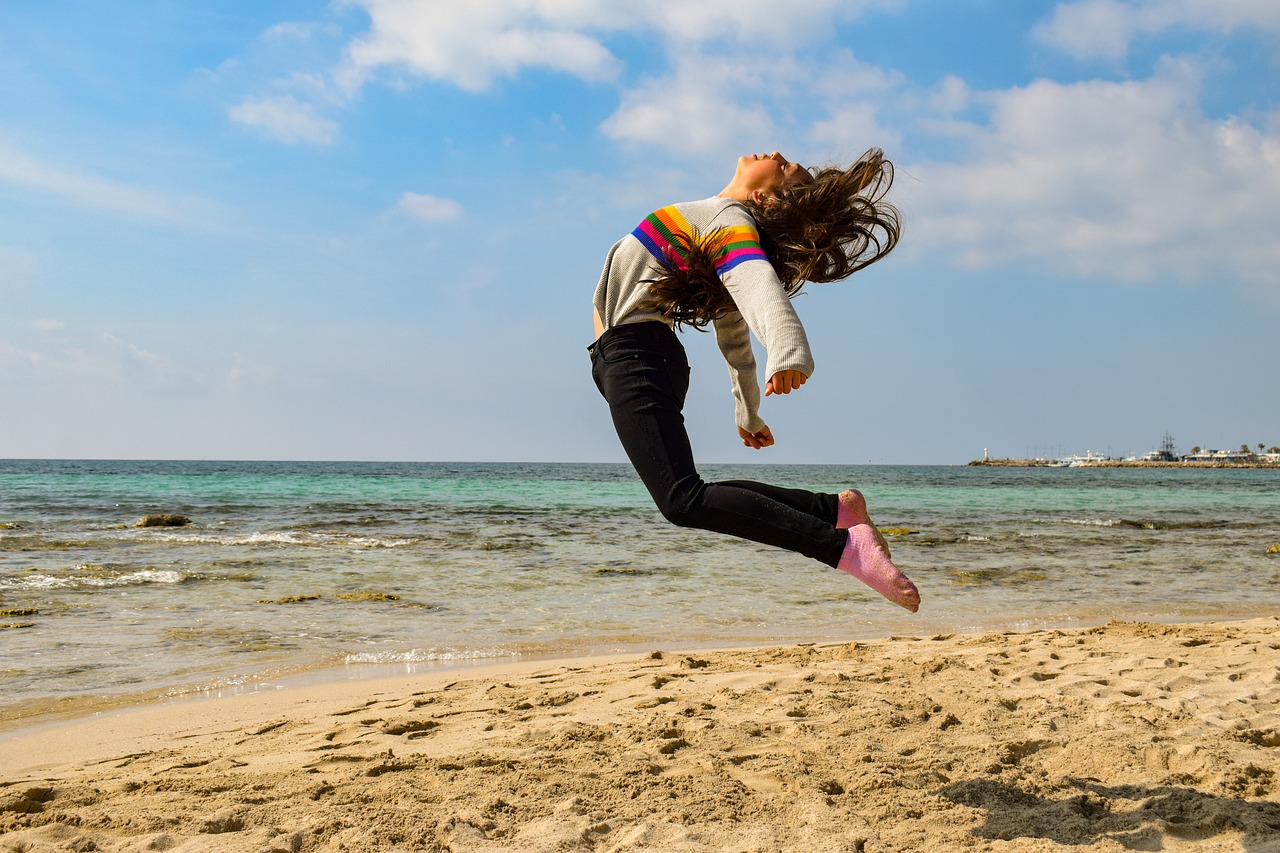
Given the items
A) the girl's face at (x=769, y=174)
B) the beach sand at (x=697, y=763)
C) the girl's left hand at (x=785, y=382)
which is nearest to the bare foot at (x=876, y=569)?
the girl's left hand at (x=785, y=382)

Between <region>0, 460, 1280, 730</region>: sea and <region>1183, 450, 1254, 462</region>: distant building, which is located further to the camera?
<region>1183, 450, 1254, 462</region>: distant building

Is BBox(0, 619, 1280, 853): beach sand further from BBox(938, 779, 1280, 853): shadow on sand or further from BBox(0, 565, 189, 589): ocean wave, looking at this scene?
BBox(0, 565, 189, 589): ocean wave

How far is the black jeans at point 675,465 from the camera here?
271 cm

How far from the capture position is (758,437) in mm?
3668

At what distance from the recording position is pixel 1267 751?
355 cm

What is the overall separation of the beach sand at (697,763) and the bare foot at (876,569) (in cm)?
79

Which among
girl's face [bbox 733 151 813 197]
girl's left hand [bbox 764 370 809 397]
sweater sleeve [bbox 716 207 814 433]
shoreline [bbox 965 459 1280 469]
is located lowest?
shoreline [bbox 965 459 1280 469]

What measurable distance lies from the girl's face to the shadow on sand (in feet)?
7.44

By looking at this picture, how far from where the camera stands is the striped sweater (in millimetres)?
2506

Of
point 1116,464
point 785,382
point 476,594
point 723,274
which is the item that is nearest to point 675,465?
point 785,382

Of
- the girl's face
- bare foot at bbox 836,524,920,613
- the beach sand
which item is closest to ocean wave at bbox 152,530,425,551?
the beach sand

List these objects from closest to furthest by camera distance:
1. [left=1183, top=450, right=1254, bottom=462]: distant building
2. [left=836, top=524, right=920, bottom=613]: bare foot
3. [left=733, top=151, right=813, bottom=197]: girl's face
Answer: [left=836, top=524, right=920, bottom=613]: bare foot < [left=733, top=151, right=813, bottom=197]: girl's face < [left=1183, top=450, right=1254, bottom=462]: distant building

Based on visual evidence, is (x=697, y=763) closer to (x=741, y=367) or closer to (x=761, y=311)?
(x=741, y=367)

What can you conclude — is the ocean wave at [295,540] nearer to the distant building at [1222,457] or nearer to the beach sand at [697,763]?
the beach sand at [697,763]
